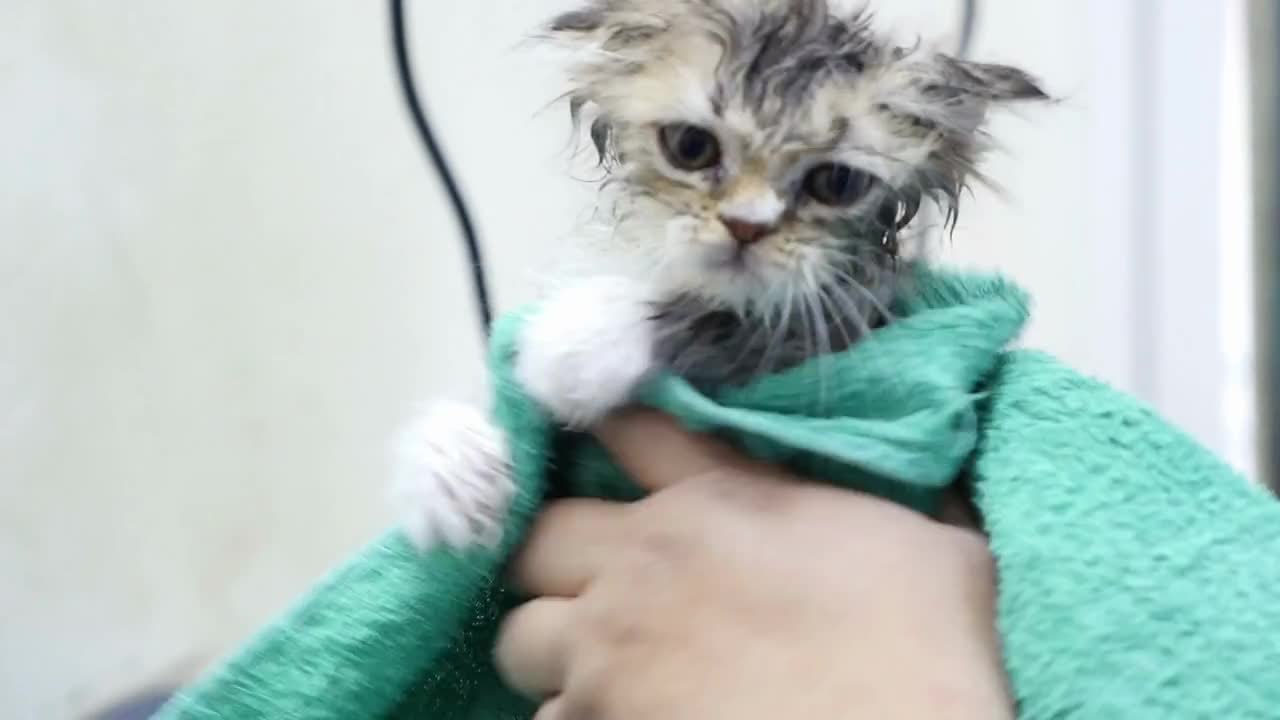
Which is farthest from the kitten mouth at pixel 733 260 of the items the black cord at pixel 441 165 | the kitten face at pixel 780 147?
the black cord at pixel 441 165

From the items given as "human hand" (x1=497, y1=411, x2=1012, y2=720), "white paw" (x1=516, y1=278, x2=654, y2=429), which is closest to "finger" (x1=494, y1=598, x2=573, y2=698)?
"human hand" (x1=497, y1=411, x2=1012, y2=720)

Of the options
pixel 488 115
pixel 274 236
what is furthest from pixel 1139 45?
pixel 274 236

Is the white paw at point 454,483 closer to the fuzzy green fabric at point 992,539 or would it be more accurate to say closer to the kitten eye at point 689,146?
the fuzzy green fabric at point 992,539

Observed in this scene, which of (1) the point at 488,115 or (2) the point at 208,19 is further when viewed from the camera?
(1) the point at 488,115

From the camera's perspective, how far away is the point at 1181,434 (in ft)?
1.87

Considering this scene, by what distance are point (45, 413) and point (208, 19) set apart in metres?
0.33

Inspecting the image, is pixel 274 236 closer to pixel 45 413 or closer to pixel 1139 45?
pixel 45 413

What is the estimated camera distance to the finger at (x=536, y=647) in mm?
603

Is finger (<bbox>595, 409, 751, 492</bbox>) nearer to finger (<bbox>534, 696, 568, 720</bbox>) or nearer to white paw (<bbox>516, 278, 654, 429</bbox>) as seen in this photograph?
white paw (<bbox>516, 278, 654, 429</bbox>)

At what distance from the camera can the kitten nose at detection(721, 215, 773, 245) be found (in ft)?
1.95

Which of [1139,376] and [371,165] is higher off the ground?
[371,165]

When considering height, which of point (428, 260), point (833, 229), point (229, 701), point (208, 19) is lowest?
point (229, 701)

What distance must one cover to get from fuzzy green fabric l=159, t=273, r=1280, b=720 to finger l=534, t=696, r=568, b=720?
7cm

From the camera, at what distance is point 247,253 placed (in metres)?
0.92
